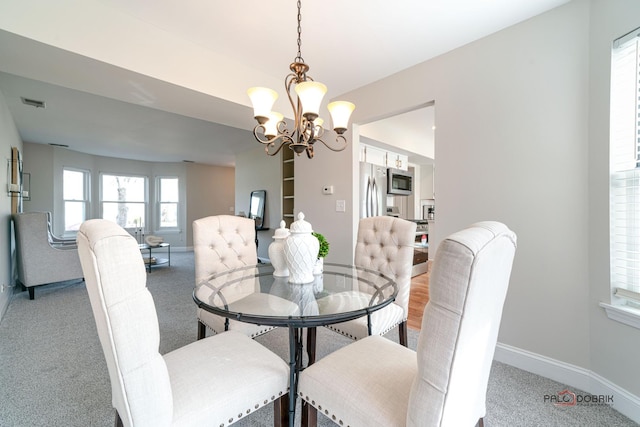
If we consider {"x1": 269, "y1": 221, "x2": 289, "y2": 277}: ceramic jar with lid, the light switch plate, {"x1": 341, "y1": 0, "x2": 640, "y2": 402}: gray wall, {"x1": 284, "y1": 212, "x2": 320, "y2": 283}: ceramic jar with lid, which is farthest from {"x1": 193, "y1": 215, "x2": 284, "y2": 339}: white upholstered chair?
{"x1": 341, "y1": 0, "x2": 640, "y2": 402}: gray wall

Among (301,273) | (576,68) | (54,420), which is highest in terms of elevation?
(576,68)

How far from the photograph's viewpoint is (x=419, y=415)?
0.74m

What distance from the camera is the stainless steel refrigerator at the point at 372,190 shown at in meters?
3.55

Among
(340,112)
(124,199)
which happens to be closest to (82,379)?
(340,112)

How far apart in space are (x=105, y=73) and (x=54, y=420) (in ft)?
7.19

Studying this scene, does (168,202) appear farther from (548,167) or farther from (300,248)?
(548,167)

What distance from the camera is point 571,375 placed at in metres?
1.74

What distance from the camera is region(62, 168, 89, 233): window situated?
6.20 m

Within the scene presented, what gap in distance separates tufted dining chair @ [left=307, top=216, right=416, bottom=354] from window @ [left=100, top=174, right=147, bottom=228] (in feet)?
24.4

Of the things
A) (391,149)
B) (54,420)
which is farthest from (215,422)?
(391,149)

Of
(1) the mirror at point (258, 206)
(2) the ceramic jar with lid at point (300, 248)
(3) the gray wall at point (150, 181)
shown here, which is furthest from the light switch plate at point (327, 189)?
(3) the gray wall at point (150, 181)

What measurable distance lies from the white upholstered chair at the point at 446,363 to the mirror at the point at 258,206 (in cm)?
474

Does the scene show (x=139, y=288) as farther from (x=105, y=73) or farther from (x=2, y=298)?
(x=2, y=298)

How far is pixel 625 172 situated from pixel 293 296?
196 cm
